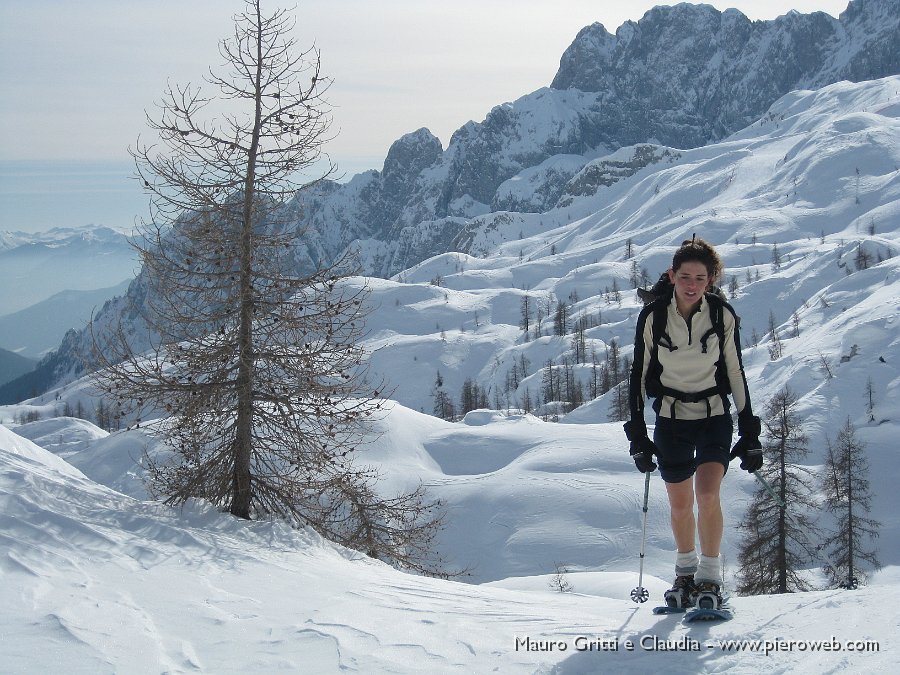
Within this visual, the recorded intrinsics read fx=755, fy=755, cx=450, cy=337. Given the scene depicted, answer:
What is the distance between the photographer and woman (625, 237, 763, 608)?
21.5ft

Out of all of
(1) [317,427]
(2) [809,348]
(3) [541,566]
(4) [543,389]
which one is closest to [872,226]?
(4) [543,389]

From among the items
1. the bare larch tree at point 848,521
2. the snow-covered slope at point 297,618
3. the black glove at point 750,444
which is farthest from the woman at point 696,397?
the bare larch tree at point 848,521

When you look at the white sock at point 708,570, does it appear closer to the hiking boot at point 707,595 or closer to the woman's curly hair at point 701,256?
Result: the hiking boot at point 707,595

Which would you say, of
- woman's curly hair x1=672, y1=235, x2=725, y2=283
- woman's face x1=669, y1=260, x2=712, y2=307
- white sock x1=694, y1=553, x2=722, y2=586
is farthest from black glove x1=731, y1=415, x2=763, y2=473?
woman's curly hair x1=672, y1=235, x2=725, y2=283

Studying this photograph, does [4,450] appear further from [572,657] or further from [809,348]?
[809,348]

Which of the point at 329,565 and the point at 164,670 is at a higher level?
the point at 164,670

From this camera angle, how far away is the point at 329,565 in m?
9.03

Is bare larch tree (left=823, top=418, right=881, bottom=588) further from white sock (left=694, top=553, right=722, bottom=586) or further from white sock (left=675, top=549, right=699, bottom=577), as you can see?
white sock (left=694, top=553, right=722, bottom=586)

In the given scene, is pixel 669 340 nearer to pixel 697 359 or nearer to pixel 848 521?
pixel 697 359

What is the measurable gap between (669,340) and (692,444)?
3.05 feet

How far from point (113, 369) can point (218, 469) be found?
2.15 meters

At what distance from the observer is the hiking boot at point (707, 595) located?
20.9 ft

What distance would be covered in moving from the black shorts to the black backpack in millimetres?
118

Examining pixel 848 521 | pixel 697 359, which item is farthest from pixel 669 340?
pixel 848 521
